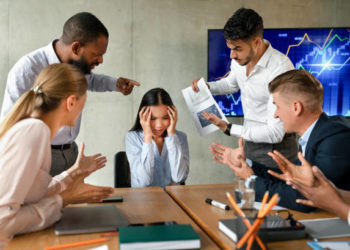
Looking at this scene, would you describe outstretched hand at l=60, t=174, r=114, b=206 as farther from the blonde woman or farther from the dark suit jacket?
the dark suit jacket

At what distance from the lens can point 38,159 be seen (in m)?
1.32

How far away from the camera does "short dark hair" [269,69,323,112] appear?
73.2 inches

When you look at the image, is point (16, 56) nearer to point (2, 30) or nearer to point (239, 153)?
point (2, 30)

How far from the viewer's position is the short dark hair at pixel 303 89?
1860 mm

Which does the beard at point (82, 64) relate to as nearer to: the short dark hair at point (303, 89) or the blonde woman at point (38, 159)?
the blonde woman at point (38, 159)

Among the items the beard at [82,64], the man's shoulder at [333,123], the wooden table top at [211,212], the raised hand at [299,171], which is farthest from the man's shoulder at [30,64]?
the man's shoulder at [333,123]

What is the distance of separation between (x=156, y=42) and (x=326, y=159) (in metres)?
2.64

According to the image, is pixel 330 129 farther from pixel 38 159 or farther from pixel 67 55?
pixel 67 55

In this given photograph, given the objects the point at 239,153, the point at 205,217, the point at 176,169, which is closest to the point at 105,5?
the point at 176,169

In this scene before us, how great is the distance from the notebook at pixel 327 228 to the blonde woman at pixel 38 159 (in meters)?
0.85

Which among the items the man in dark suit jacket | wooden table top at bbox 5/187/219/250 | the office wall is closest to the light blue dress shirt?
wooden table top at bbox 5/187/219/250

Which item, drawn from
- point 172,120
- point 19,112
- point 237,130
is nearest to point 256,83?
point 237,130

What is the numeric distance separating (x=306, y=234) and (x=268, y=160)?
1.50m

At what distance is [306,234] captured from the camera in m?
1.28
